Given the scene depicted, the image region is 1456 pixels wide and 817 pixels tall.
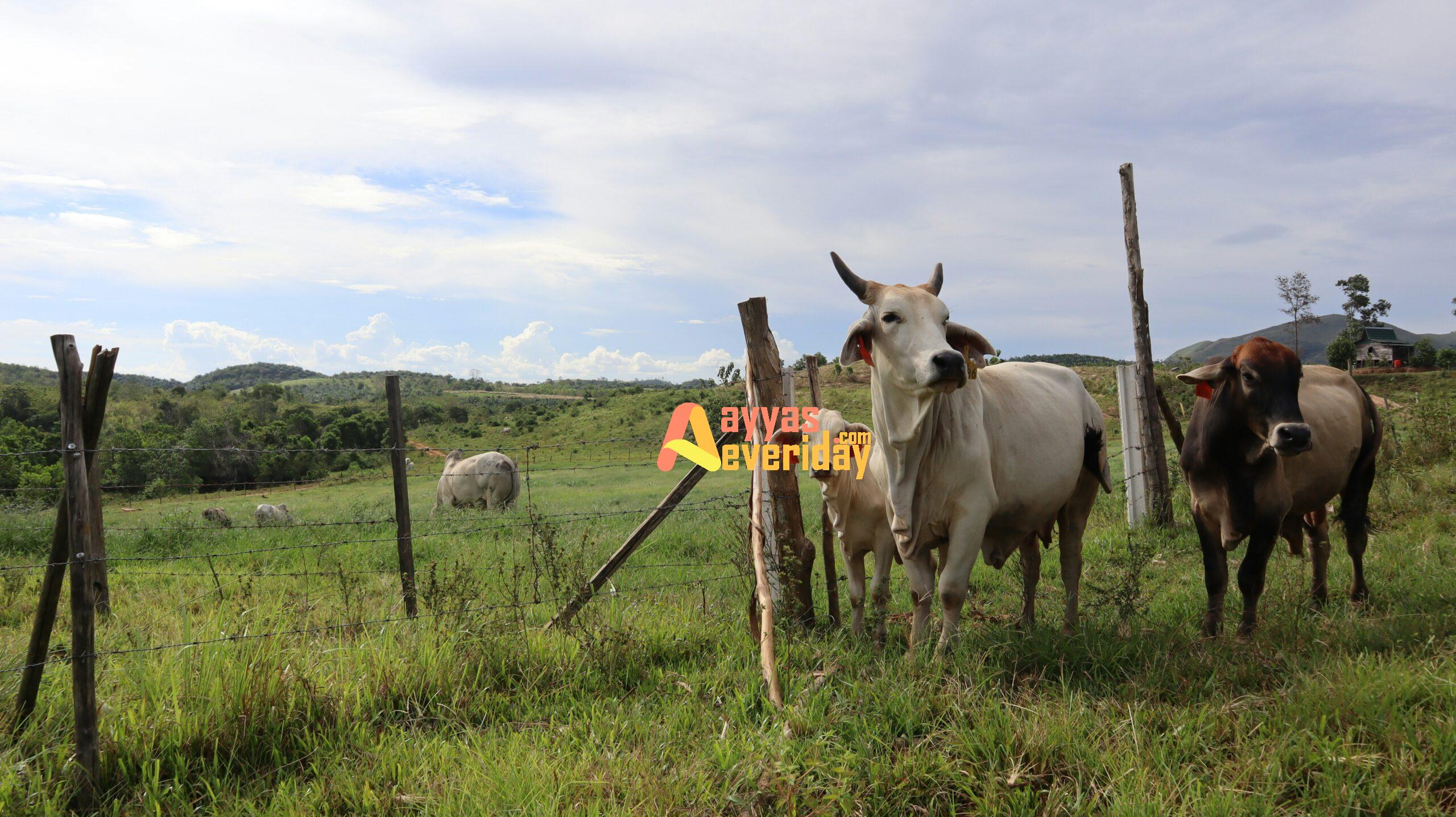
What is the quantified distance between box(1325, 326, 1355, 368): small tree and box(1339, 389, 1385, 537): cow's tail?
67883 mm

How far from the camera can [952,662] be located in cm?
440

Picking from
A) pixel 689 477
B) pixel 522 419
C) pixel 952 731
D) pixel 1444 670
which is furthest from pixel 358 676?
pixel 522 419

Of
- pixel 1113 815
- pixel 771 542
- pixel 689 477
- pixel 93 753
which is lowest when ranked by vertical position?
pixel 1113 815

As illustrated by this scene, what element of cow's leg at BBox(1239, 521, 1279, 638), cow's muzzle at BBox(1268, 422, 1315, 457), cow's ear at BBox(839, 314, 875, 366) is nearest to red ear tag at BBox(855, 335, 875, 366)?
cow's ear at BBox(839, 314, 875, 366)

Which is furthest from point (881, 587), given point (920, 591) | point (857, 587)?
point (920, 591)

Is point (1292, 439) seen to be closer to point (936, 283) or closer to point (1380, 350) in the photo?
point (936, 283)

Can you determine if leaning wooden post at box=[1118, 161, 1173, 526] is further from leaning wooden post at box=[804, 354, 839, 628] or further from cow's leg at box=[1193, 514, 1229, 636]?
leaning wooden post at box=[804, 354, 839, 628]

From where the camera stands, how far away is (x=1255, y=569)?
523 centimetres

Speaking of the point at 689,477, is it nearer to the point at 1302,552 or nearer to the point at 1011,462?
the point at 1011,462

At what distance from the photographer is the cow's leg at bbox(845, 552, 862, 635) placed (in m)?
5.45

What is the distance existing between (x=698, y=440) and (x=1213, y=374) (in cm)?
349

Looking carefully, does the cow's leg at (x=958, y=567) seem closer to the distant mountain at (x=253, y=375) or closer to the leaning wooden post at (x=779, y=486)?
the leaning wooden post at (x=779, y=486)

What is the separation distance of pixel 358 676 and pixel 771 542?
2.59 metres

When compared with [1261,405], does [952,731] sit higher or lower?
lower
